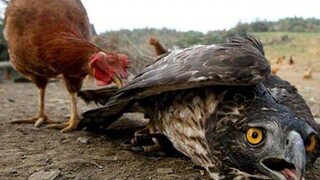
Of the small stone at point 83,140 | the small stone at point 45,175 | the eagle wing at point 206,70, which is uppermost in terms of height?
the eagle wing at point 206,70

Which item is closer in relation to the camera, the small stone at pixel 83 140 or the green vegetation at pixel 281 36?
the small stone at pixel 83 140

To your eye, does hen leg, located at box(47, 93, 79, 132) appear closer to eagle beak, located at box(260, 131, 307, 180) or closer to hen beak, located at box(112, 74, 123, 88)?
hen beak, located at box(112, 74, 123, 88)

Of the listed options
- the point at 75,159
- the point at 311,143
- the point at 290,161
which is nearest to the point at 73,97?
the point at 75,159

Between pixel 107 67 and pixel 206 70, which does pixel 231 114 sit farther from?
pixel 107 67

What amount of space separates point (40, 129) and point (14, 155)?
911 millimetres

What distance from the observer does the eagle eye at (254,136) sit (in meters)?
2.13

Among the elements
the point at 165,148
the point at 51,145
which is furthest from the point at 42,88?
the point at 165,148

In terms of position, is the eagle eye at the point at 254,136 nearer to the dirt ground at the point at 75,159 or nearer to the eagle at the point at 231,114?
the eagle at the point at 231,114

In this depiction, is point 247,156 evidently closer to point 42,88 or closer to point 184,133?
point 184,133

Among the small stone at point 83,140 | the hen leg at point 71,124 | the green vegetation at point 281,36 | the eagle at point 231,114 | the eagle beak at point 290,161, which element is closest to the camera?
the eagle beak at point 290,161

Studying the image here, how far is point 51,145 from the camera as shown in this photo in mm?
3420

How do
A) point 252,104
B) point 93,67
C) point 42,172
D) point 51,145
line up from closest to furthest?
point 252,104 → point 42,172 → point 51,145 → point 93,67

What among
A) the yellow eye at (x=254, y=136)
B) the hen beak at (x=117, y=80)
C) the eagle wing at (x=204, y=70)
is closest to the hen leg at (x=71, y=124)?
the hen beak at (x=117, y=80)

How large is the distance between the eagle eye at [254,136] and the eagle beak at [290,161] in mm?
88
